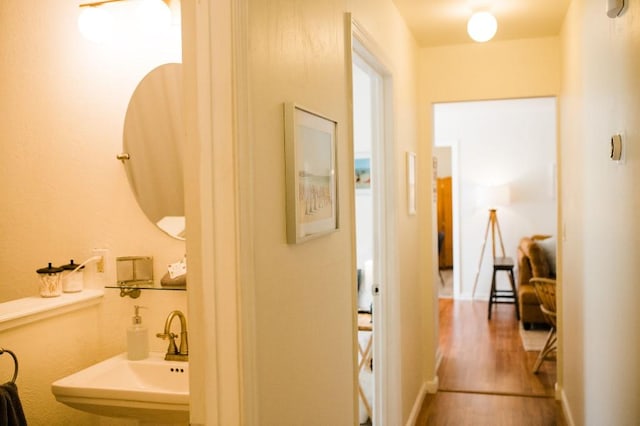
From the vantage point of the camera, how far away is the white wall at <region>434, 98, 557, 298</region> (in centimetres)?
757

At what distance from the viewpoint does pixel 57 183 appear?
252cm

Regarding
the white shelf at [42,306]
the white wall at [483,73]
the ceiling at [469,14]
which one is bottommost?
the white shelf at [42,306]

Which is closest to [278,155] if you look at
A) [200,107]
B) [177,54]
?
[200,107]

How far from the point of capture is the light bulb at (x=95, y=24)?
2375 mm

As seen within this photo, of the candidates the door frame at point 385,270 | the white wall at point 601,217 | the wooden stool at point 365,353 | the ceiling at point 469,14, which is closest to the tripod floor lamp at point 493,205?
the ceiling at point 469,14

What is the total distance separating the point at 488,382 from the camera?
15.1 ft

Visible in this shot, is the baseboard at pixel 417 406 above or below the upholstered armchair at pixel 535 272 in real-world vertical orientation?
below

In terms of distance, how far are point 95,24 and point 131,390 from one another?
137cm

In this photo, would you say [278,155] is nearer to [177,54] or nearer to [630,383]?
[177,54]

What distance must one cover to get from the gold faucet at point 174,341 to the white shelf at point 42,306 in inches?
13.0

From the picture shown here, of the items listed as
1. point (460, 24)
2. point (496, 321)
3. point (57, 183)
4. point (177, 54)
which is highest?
point (460, 24)

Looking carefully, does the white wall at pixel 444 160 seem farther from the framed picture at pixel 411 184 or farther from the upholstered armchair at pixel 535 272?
the framed picture at pixel 411 184

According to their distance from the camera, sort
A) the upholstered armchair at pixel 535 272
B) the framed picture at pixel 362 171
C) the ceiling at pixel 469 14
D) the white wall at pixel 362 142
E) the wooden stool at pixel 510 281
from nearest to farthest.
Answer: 1. the ceiling at pixel 469 14
2. the white wall at pixel 362 142
3. the framed picture at pixel 362 171
4. the upholstered armchair at pixel 535 272
5. the wooden stool at pixel 510 281

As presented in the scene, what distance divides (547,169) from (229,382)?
6964 mm
